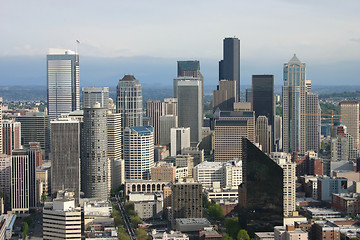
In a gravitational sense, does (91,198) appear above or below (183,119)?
below

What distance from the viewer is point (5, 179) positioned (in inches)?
1612

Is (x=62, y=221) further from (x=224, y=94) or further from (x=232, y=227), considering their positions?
(x=224, y=94)

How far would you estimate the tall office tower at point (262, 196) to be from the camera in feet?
107

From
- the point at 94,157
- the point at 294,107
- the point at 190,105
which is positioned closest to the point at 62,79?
the point at 190,105

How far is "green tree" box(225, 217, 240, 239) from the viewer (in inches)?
1300

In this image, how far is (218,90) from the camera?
92.2 meters

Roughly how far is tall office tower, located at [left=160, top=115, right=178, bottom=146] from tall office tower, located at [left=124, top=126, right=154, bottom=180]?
16.6 metres

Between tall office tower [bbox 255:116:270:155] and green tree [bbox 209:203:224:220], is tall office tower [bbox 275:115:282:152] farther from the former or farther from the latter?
green tree [bbox 209:203:224:220]

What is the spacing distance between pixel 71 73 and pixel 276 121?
25723mm

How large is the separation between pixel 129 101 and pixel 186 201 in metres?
25.3

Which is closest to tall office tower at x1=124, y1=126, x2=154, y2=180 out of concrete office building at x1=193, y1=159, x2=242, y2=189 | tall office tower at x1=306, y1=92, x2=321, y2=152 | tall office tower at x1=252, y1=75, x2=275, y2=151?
concrete office building at x1=193, y1=159, x2=242, y2=189

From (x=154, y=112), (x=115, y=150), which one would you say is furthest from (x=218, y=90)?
(x=115, y=150)

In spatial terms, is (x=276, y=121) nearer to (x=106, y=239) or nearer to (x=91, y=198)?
(x=91, y=198)

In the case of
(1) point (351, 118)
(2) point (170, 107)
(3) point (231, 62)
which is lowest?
(1) point (351, 118)
